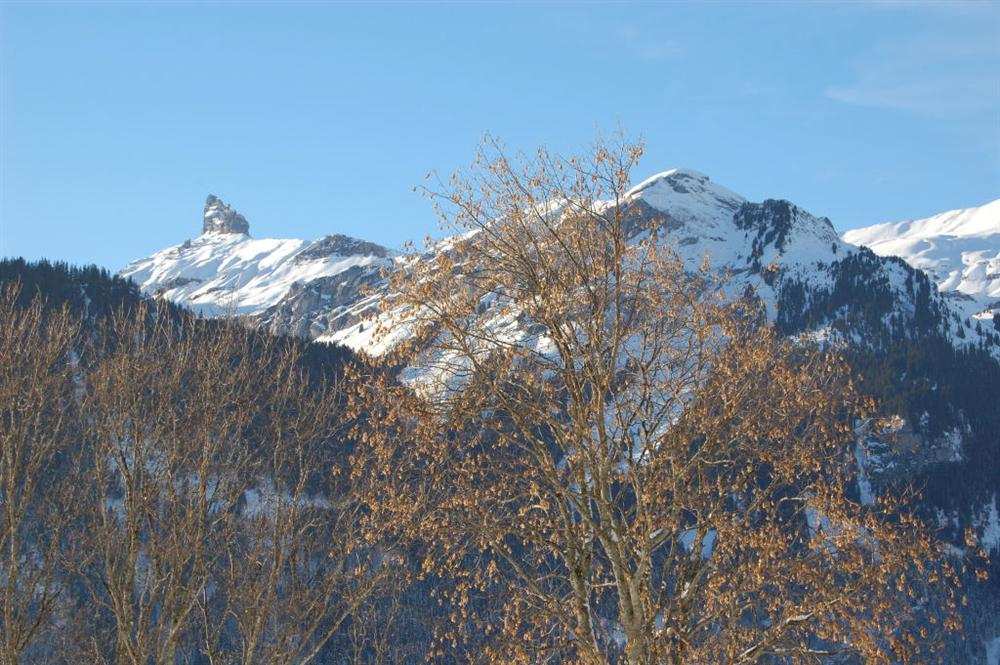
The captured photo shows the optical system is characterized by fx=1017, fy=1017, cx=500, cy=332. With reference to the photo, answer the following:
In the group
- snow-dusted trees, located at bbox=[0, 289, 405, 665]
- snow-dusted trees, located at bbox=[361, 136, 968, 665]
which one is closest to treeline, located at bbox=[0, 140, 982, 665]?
snow-dusted trees, located at bbox=[361, 136, 968, 665]

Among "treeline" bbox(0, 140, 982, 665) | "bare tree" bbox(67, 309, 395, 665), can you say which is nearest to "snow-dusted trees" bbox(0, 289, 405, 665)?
"bare tree" bbox(67, 309, 395, 665)

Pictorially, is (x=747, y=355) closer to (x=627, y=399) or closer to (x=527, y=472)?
(x=627, y=399)

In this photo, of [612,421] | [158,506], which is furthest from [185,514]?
[612,421]

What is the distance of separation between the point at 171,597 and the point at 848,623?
14.3m

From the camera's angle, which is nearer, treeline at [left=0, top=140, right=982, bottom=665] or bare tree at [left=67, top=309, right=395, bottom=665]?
treeline at [left=0, top=140, right=982, bottom=665]

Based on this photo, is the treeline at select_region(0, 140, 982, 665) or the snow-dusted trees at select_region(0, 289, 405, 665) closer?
the treeline at select_region(0, 140, 982, 665)

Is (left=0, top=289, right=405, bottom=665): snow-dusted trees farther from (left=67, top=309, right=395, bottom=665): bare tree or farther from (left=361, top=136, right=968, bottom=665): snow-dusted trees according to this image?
(left=361, top=136, right=968, bottom=665): snow-dusted trees

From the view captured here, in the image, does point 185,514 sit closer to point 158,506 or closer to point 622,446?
point 158,506

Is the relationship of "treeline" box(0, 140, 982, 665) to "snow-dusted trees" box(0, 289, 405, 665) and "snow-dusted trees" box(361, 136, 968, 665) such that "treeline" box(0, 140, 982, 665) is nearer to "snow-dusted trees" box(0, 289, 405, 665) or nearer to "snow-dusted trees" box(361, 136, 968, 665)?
"snow-dusted trees" box(361, 136, 968, 665)

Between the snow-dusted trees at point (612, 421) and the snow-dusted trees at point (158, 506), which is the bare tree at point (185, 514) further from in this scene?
the snow-dusted trees at point (612, 421)

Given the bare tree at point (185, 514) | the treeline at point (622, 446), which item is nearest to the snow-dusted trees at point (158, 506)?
the bare tree at point (185, 514)

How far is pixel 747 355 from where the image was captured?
15.6m

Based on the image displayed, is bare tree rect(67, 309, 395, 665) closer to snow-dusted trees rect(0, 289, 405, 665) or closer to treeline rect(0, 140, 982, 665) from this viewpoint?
snow-dusted trees rect(0, 289, 405, 665)

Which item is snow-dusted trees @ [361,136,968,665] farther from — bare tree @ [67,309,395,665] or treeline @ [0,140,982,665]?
bare tree @ [67,309,395,665]
